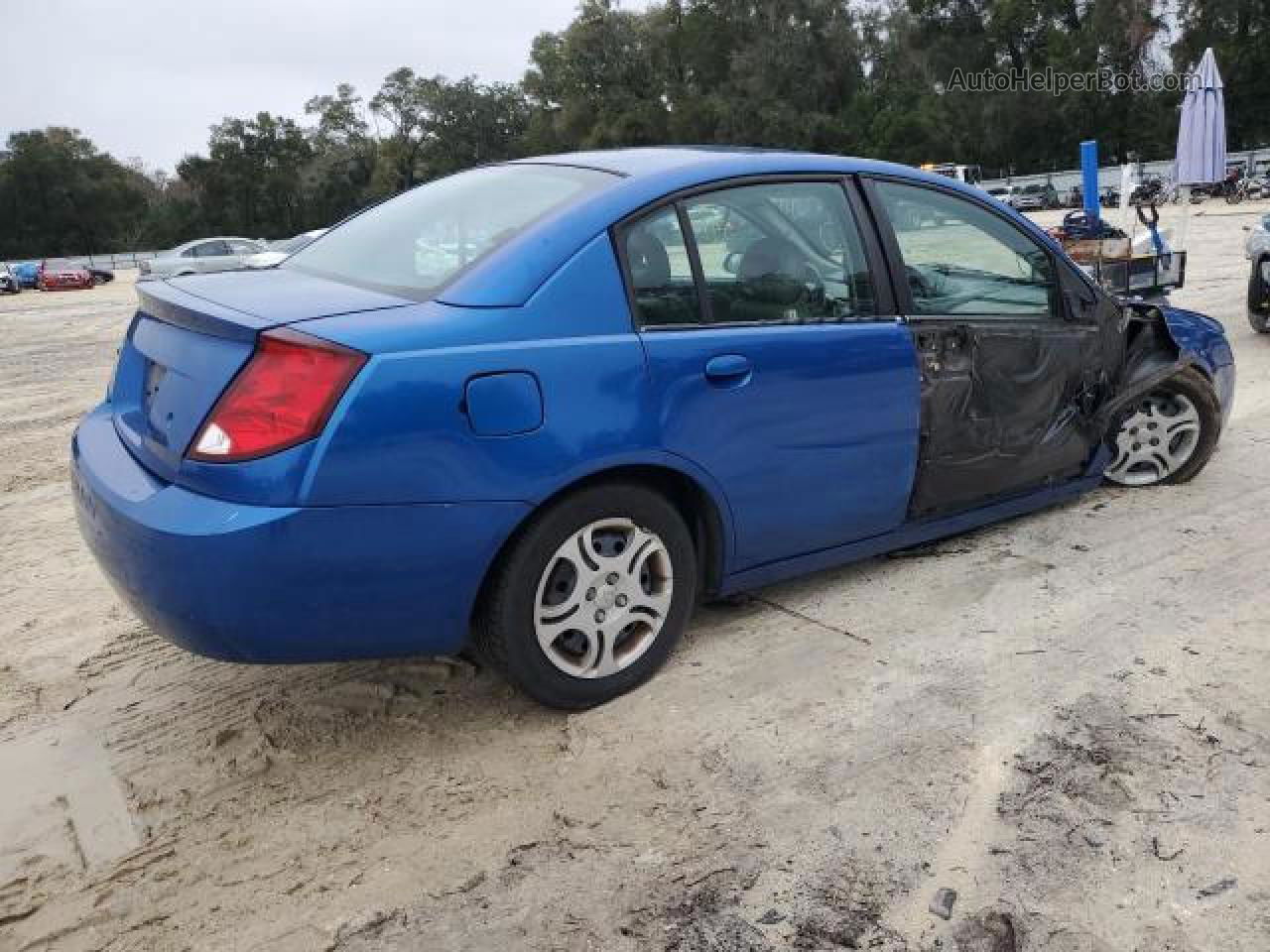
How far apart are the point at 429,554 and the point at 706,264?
1219 mm

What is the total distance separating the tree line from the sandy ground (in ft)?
186

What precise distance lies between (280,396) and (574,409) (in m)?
0.73

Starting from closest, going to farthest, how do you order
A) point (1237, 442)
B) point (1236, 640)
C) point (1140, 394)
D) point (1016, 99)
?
point (1236, 640)
point (1140, 394)
point (1237, 442)
point (1016, 99)

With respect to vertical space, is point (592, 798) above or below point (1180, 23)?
below

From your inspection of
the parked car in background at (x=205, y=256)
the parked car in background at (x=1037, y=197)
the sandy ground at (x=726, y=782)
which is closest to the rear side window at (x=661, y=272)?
the sandy ground at (x=726, y=782)

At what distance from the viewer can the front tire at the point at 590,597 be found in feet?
8.95

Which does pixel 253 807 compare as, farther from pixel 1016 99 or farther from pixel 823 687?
pixel 1016 99

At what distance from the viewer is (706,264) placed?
3.06 metres

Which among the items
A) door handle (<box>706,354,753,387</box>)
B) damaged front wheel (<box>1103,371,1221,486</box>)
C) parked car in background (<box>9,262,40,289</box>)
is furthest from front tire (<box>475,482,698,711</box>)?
parked car in background (<box>9,262,40,289</box>)

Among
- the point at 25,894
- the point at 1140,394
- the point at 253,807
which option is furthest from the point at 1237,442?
the point at 25,894

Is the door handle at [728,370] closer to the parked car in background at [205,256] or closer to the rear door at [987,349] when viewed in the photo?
the rear door at [987,349]

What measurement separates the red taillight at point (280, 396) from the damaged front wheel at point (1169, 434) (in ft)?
11.7

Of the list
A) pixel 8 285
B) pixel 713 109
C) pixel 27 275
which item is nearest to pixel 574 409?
pixel 8 285

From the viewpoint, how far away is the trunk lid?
2.53 metres
